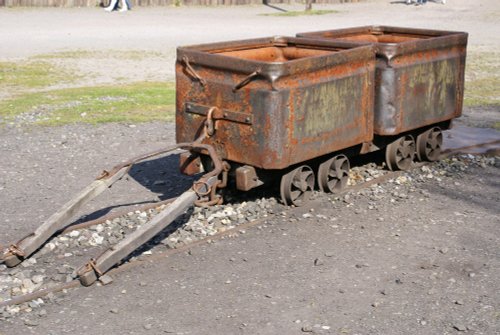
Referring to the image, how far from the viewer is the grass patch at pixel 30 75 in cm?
1788

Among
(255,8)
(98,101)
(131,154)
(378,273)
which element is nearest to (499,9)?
(255,8)

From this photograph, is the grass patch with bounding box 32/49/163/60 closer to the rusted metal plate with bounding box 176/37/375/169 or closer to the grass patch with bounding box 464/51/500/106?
the grass patch with bounding box 464/51/500/106

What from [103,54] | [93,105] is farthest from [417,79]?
[103,54]

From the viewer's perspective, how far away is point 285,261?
7941 mm

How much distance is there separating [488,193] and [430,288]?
3175mm

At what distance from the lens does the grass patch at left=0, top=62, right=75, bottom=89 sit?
17.9 m

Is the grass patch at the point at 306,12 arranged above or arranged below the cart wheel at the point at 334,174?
above

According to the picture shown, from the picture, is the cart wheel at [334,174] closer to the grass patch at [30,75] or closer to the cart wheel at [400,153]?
the cart wheel at [400,153]

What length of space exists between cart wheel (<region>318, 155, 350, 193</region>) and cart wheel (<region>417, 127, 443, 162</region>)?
1.60m

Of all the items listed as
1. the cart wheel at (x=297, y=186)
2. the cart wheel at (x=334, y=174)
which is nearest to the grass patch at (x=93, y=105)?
the cart wheel at (x=334, y=174)

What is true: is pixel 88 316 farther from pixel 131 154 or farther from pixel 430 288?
pixel 131 154

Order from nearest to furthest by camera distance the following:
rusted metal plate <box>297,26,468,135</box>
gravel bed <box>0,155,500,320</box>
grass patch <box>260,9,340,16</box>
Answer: gravel bed <box>0,155,500,320</box>
rusted metal plate <box>297,26,468,135</box>
grass patch <box>260,9,340,16</box>

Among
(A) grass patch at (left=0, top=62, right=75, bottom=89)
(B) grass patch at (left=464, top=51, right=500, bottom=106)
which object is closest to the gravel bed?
(B) grass patch at (left=464, top=51, right=500, bottom=106)

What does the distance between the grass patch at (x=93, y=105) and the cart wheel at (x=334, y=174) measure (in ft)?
16.9
